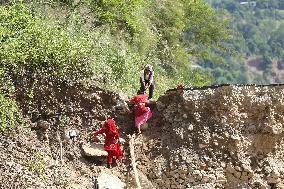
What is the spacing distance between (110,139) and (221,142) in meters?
2.21

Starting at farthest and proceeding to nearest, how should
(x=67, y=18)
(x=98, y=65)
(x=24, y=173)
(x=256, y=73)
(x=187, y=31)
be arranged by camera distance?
1. (x=256, y=73)
2. (x=187, y=31)
3. (x=67, y=18)
4. (x=98, y=65)
5. (x=24, y=173)

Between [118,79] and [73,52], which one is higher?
[73,52]

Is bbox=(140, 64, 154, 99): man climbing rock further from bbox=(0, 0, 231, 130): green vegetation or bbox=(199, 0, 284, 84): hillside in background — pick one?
bbox=(199, 0, 284, 84): hillside in background

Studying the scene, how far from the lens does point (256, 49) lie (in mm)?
126562

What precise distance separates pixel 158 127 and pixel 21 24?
3.93m

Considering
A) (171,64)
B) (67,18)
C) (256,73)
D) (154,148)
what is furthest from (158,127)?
(256,73)

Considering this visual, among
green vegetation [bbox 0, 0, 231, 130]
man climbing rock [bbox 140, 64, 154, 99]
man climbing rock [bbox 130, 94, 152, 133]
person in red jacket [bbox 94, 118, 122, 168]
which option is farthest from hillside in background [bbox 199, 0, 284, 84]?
person in red jacket [bbox 94, 118, 122, 168]

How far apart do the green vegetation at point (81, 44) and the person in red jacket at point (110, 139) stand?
4.14 feet

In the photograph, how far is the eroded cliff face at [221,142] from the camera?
29.1 feet

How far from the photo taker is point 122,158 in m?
9.16

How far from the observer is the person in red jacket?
8820mm

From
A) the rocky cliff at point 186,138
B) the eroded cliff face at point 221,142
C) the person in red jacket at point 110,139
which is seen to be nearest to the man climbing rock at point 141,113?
the rocky cliff at point 186,138

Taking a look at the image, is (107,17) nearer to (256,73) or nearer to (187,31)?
(187,31)

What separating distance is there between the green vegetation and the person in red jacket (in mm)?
1263
